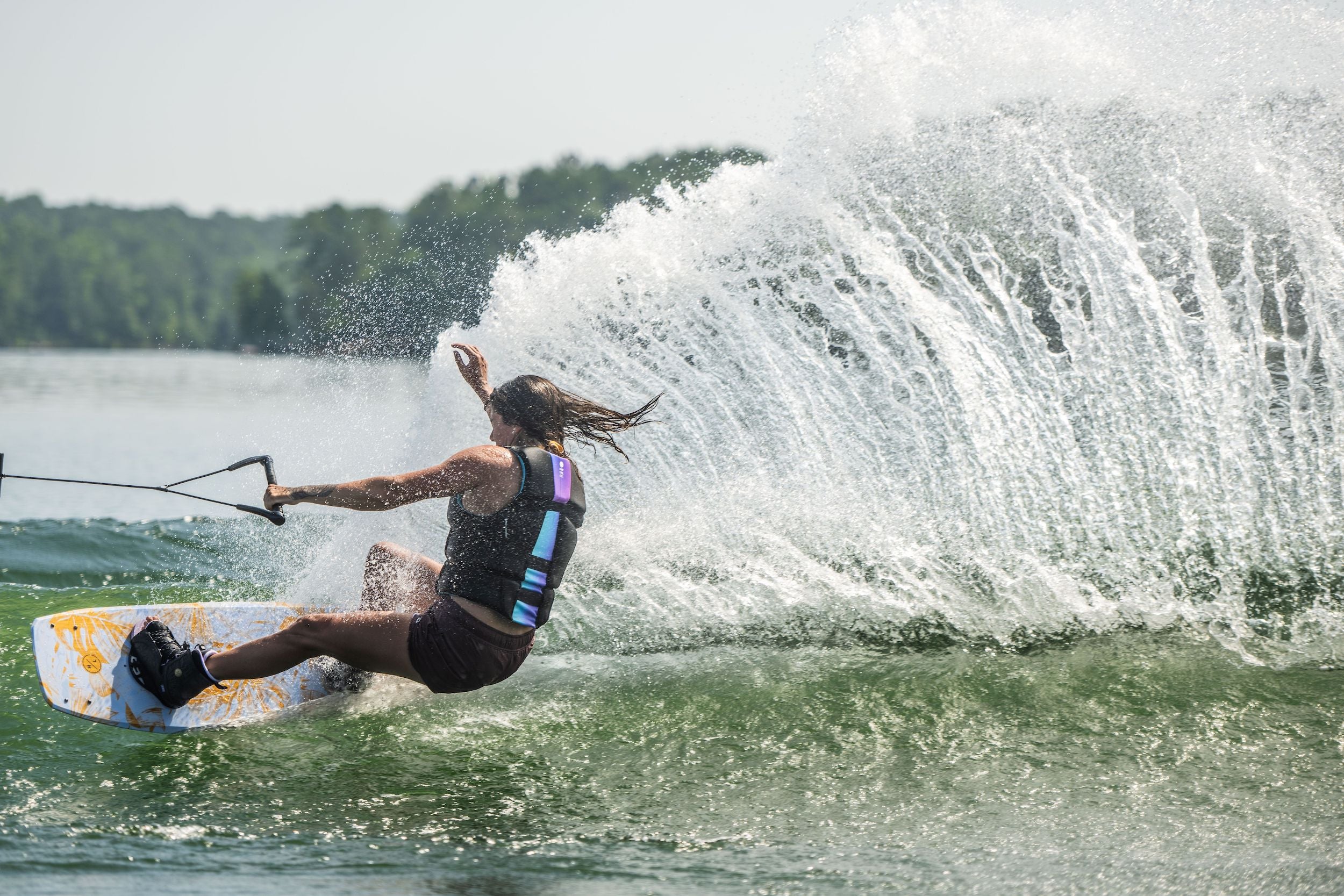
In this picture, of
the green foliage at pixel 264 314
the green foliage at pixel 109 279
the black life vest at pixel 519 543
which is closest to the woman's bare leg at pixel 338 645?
the black life vest at pixel 519 543

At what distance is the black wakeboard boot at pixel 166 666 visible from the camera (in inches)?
197

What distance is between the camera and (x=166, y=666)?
5027mm

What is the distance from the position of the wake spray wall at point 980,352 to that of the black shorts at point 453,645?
1.59 meters

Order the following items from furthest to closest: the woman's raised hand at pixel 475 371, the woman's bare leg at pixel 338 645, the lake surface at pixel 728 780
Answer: the woman's raised hand at pixel 475 371 < the woman's bare leg at pixel 338 645 < the lake surface at pixel 728 780

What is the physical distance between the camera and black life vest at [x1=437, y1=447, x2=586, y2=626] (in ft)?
15.8

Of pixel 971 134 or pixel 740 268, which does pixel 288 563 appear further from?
pixel 971 134

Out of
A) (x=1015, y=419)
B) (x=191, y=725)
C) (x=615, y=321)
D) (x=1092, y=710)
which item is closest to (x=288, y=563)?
(x=615, y=321)

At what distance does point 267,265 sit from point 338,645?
17093cm

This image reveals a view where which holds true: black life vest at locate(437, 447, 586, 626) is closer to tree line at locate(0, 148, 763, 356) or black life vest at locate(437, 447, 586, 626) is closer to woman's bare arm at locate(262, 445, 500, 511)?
woman's bare arm at locate(262, 445, 500, 511)

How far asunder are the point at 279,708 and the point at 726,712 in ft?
6.46

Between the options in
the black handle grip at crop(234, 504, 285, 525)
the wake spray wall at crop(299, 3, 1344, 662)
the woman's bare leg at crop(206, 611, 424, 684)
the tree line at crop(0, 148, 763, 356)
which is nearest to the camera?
the black handle grip at crop(234, 504, 285, 525)

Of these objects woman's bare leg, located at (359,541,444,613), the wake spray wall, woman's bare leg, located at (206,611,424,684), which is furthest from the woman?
the wake spray wall

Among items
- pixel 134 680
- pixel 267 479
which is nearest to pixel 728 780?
pixel 267 479

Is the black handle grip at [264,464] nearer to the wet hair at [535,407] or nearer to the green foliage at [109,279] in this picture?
the wet hair at [535,407]
